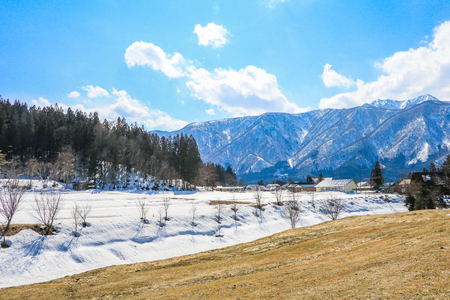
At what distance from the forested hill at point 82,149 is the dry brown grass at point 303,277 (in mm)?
69683

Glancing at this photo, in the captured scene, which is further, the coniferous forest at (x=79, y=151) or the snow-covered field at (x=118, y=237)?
the coniferous forest at (x=79, y=151)

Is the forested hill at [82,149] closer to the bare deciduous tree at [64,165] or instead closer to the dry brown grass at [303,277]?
the bare deciduous tree at [64,165]

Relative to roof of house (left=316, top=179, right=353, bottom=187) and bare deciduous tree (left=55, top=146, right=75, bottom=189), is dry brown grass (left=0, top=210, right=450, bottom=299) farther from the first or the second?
roof of house (left=316, top=179, right=353, bottom=187)

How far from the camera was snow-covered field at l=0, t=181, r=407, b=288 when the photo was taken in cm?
3045

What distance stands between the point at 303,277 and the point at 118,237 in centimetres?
3363

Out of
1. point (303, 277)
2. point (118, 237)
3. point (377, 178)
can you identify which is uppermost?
point (377, 178)

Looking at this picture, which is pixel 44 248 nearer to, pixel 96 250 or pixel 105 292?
pixel 96 250

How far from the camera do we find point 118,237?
134 ft

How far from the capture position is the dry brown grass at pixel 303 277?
39.2 ft

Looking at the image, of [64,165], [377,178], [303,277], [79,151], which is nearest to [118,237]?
[303,277]

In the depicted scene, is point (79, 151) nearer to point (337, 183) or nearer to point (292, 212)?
point (292, 212)

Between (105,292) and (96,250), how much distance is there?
17.2m

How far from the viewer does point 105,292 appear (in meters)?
21.7

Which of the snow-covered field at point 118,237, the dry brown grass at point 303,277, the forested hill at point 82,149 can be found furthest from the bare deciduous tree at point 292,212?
the forested hill at point 82,149
